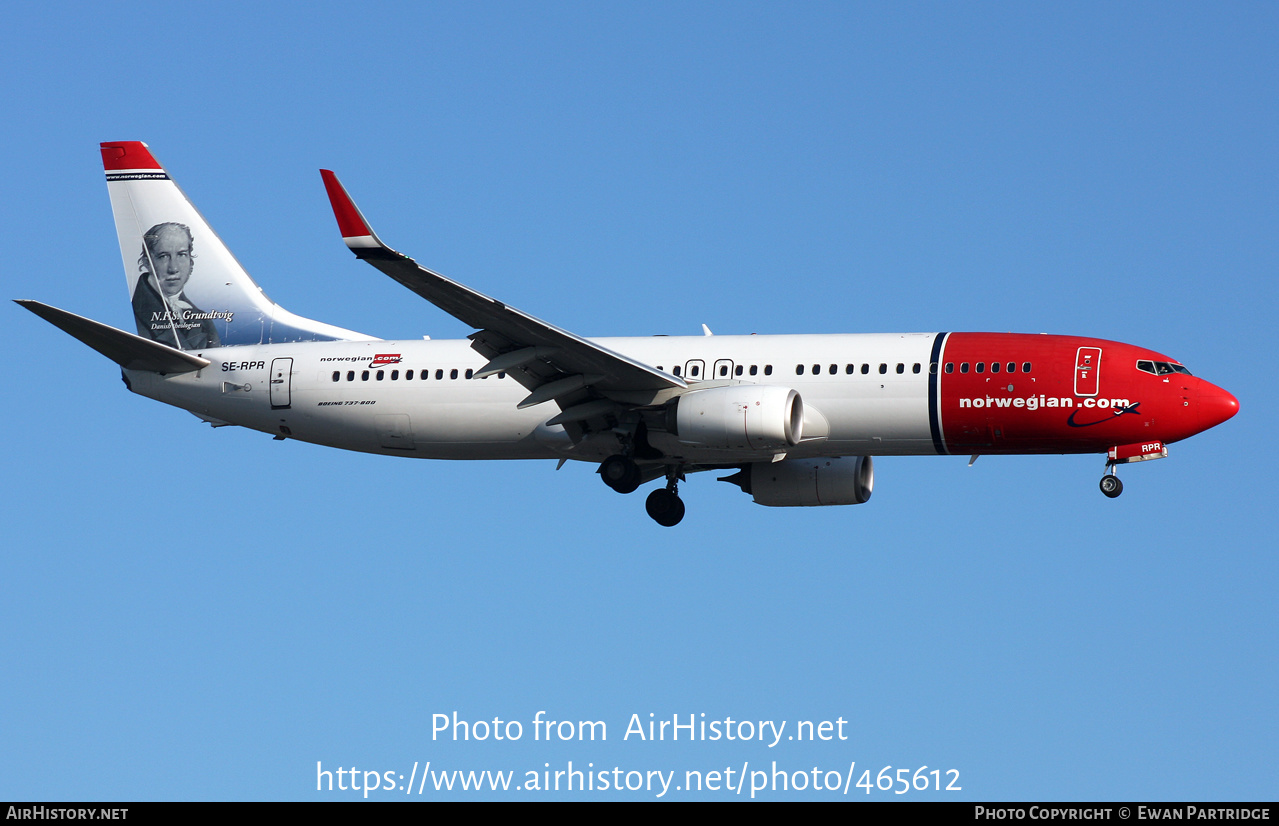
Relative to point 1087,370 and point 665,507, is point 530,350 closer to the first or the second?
point 665,507

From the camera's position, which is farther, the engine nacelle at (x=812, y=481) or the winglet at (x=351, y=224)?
the engine nacelle at (x=812, y=481)

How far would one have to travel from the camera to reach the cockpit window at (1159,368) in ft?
121

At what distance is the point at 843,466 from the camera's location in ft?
135

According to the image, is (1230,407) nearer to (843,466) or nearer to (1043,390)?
(1043,390)

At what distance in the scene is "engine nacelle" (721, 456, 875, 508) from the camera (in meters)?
41.1

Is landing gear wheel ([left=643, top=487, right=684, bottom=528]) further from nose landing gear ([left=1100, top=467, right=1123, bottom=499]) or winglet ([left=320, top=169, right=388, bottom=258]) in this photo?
winglet ([left=320, top=169, right=388, bottom=258])

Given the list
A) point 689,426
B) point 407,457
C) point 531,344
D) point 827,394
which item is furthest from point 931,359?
point 407,457

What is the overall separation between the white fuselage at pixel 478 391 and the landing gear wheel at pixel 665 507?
2.06 m

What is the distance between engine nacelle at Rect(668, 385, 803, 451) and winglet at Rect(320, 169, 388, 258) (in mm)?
8920

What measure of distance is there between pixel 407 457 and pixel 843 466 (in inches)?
444

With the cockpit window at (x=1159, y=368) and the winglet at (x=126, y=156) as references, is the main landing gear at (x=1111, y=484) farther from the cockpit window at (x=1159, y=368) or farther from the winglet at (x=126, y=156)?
the winglet at (x=126, y=156)

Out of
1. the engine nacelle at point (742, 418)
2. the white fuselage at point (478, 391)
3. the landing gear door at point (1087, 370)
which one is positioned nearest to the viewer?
the engine nacelle at point (742, 418)

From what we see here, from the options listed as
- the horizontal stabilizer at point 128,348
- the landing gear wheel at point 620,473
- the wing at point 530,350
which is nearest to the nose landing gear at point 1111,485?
the wing at point 530,350

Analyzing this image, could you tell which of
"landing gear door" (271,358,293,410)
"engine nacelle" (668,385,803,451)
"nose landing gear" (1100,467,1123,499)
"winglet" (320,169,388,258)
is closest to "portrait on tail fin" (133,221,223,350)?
"landing gear door" (271,358,293,410)
